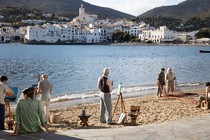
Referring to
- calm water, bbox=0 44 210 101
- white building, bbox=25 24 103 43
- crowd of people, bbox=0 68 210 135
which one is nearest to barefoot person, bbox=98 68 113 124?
crowd of people, bbox=0 68 210 135

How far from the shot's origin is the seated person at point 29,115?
7.60m

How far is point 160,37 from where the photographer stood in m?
197

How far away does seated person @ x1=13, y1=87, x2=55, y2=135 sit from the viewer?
7.60 meters

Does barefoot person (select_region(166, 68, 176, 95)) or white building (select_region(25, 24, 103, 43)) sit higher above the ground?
white building (select_region(25, 24, 103, 43))

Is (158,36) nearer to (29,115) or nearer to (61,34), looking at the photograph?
(61,34)

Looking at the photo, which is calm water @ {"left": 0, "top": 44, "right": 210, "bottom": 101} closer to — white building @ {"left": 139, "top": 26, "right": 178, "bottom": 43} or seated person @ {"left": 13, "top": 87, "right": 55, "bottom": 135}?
seated person @ {"left": 13, "top": 87, "right": 55, "bottom": 135}

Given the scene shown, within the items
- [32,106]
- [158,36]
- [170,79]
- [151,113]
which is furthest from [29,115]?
[158,36]

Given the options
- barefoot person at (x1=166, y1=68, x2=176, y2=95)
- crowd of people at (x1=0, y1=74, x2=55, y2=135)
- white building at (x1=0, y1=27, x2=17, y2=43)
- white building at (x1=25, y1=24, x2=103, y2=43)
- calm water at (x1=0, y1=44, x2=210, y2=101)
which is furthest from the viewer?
white building at (x1=0, y1=27, x2=17, y2=43)

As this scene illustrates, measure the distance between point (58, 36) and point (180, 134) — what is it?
598ft

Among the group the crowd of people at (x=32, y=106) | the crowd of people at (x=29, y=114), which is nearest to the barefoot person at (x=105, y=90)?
the crowd of people at (x=32, y=106)

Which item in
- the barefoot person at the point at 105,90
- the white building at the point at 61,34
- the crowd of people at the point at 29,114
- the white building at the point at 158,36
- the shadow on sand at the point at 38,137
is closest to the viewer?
the shadow on sand at the point at 38,137

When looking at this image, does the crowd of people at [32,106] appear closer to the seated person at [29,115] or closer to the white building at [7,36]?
the seated person at [29,115]

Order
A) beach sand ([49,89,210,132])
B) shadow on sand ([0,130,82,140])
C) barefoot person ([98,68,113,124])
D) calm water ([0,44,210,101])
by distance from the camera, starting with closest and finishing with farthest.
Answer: shadow on sand ([0,130,82,140])
barefoot person ([98,68,113,124])
beach sand ([49,89,210,132])
calm water ([0,44,210,101])

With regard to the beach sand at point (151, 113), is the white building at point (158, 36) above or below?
above
